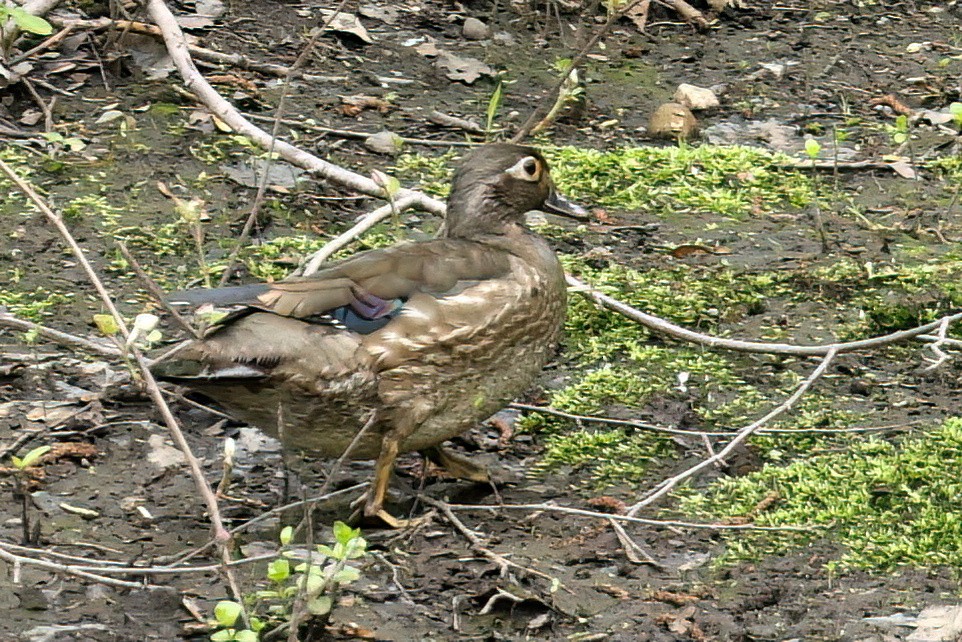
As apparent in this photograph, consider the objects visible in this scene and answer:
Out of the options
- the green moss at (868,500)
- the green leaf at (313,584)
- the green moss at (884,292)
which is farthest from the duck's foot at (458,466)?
the green moss at (884,292)

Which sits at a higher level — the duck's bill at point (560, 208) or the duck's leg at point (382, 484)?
the duck's bill at point (560, 208)

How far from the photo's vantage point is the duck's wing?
4.66m

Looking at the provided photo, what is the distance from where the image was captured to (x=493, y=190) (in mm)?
5539

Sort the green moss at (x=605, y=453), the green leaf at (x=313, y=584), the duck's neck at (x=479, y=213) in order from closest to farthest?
1. the green leaf at (x=313, y=584)
2. the green moss at (x=605, y=453)
3. the duck's neck at (x=479, y=213)

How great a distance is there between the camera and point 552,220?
7383 millimetres

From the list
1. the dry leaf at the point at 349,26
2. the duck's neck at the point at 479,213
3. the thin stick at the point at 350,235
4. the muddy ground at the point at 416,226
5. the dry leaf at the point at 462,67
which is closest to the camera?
the muddy ground at the point at 416,226

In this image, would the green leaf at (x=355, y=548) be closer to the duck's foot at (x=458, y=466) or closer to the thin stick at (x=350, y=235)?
the duck's foot at (x=458, y=466)

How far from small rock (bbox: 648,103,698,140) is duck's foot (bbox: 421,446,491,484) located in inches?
145

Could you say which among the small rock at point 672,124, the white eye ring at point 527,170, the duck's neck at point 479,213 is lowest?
the small rock at point 672,124

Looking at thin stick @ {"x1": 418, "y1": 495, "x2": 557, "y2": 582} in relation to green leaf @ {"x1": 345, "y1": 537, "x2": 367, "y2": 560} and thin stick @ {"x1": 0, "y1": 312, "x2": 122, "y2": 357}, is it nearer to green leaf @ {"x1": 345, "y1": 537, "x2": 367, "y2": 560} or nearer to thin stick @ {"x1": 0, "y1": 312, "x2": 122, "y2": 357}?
green leaf @ {"x1": 345, "y1": 537, "x2": 367, "y2": 560}

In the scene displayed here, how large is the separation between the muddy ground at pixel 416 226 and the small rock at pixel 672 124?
148 millimetres

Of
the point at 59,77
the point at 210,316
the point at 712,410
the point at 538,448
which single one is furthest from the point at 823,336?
the point at 59,77

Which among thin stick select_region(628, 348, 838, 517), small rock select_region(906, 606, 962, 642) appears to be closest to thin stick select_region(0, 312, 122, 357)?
thin stick select_region(628, 348, 838, 517)

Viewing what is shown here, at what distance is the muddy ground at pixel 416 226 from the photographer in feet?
14.1
